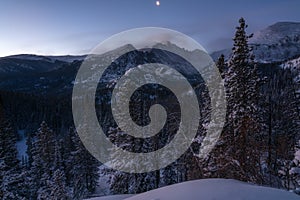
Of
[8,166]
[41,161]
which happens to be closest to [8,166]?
[8,166]

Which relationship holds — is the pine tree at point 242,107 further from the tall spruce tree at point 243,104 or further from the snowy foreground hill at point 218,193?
the snowy foreground hill at point 218,193

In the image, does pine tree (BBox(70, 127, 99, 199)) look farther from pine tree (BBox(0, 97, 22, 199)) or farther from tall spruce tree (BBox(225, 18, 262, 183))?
tall spruce tree (BBox(225, 18, 262, 183))

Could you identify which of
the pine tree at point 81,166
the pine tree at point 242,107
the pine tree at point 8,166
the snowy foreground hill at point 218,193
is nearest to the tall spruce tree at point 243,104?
the pine tree at point 242,107

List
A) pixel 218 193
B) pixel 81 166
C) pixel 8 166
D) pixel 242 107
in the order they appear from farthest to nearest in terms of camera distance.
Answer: pixel 81 166 < pixel 8 166 < pixel 242 107 < pixel 218 193

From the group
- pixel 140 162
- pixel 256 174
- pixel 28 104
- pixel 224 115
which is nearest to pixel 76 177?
pixel 140 162

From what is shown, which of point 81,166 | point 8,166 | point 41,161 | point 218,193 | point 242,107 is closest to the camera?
point 218,193

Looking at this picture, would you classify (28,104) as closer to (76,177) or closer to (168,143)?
(76,177)

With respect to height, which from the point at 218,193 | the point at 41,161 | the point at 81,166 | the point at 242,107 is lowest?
the point at 81,166

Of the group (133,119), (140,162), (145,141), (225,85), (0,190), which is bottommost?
(0,190)

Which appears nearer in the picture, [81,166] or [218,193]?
[218,193]

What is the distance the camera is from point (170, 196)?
860 cm

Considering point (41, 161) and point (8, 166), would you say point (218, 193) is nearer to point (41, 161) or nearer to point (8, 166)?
point (8, 166)

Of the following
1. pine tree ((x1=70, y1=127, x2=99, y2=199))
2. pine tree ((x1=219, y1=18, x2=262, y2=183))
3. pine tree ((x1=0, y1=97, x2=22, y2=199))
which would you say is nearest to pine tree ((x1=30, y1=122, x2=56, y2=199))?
pine tree ((x1=70, y1=127, x2=99, y2=199))

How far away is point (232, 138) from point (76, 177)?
2976 cm
